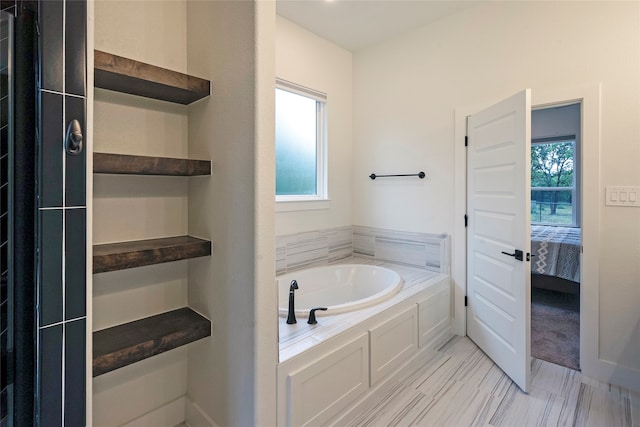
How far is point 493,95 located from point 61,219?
2731 mm

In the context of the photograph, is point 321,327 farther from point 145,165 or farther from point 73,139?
point 73,139

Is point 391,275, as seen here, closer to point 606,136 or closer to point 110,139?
point 606,136

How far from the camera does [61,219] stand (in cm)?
94

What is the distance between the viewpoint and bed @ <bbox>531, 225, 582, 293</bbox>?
346 cm

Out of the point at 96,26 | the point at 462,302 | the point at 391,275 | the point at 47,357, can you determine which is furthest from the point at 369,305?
the point at 96,26

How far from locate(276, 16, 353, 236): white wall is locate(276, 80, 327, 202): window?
77 mm

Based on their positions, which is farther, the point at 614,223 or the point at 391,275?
the point at 391,275

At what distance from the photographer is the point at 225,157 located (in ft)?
4.64

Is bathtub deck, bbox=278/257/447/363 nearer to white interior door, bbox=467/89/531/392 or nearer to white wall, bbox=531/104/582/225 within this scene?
white interior door, bbox=467/89/531/392

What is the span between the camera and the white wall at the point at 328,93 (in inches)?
108

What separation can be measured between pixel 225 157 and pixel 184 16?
838mm

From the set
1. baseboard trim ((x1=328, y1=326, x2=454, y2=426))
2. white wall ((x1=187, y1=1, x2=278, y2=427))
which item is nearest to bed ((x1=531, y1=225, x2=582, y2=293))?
baseboard trim ((x1=328, y1=326, x2=454, y2=426))

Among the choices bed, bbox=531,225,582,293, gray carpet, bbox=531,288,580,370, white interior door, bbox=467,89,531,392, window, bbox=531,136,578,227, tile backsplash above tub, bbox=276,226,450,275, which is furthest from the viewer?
window, bbox=531,136,578,227

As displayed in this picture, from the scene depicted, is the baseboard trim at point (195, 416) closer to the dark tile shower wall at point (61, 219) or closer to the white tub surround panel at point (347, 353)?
the white tub surround panel at point (347, 353)
